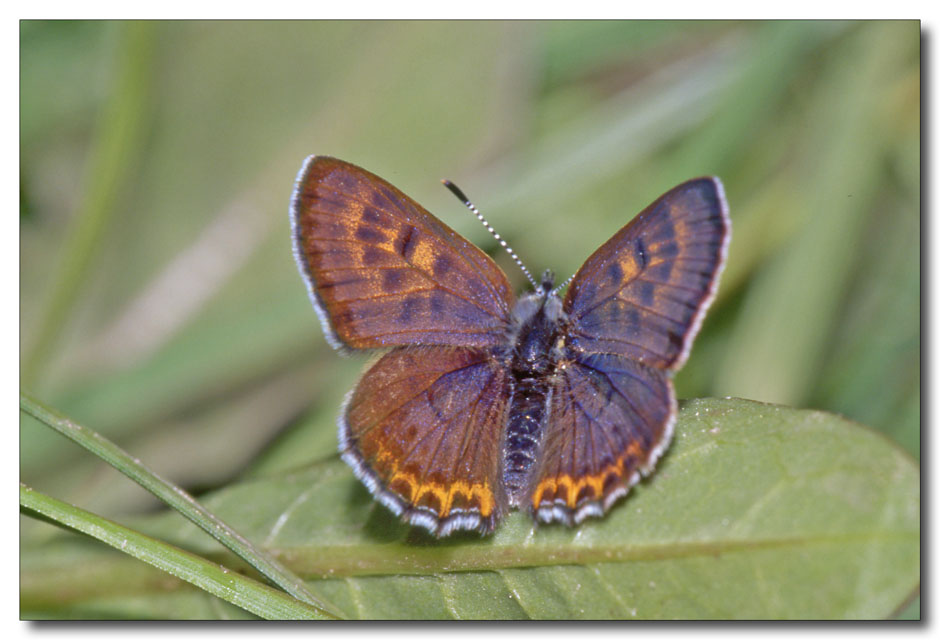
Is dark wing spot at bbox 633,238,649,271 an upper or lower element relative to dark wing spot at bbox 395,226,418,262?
lower

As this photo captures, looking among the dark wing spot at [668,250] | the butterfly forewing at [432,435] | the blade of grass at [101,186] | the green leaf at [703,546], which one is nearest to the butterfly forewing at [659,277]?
the dark wing spot at [668,250]

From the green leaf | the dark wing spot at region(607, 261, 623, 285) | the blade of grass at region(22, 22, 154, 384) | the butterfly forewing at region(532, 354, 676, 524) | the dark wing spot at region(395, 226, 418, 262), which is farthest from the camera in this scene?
the blade of grass at region(22, 22, 154, 384)

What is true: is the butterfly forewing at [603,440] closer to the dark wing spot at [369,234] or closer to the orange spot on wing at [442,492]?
the orange spot on wing at [442,492]

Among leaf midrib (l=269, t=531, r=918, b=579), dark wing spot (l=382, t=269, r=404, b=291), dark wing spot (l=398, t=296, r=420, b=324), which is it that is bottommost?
leaf midrib (l=269, t=531, r=918, b=579)

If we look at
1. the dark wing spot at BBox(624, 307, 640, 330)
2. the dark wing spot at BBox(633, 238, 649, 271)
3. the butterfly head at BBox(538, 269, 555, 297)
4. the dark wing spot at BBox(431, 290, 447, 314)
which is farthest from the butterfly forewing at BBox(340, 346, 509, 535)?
the dark wing spot at BBox(633, 238, 649, 271)

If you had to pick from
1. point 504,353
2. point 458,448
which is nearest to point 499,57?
point 504,353

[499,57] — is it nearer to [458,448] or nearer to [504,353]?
[504,353]

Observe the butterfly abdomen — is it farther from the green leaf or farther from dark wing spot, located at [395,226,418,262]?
dark wing spot, located at [395,226,418,262]

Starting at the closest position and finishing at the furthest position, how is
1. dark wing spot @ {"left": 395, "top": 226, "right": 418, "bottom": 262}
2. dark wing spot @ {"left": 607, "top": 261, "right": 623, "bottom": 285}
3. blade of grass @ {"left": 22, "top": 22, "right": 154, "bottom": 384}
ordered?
dark wing spot @ {"left": 607, "top": 261, "right": 623, "bottom": 285} < dark wing spot @ {"left": 395, "top": 226, "right": 418, "bottom": 262} < blade of grass @ {"left": 22, "top": 22, "right": 154, "bottom": 384}
